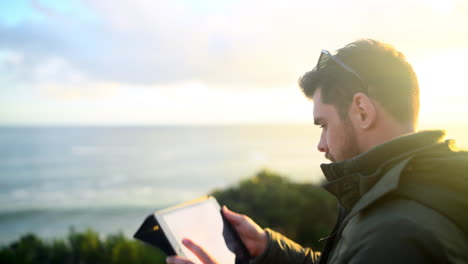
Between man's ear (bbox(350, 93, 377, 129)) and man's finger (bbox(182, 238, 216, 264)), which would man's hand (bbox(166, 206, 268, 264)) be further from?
man's ear (bbox(350, 93, 377, 129))

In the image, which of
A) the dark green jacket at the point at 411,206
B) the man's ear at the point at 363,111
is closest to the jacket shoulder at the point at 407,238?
the dark green jacket at the point at 411,206

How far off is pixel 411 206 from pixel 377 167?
14.6 inches

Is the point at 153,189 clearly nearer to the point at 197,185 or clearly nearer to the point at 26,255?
the point at 197,185

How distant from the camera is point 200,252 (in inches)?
84.4

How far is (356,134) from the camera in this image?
2033mm

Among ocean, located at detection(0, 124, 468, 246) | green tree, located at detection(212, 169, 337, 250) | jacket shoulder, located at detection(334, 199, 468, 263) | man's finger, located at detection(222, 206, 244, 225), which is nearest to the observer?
jacket shoulder, located at detection(334, 199, 468, 263)

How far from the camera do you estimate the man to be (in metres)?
1.32

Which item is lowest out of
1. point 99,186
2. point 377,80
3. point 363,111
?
point 99,186

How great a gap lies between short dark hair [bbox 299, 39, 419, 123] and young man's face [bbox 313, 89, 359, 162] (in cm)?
4

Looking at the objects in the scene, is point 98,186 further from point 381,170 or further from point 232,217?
point 381,170

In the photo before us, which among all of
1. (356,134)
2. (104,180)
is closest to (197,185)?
(104,180)

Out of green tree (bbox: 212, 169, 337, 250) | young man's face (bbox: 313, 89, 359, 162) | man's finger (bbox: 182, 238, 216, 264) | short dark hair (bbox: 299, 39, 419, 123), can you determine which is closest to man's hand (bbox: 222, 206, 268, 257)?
man's finger (bbox: 182, 238, 216, 264)

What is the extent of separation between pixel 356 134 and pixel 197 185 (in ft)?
145

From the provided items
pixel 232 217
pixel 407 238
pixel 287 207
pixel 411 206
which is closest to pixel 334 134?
pixel 411 206
